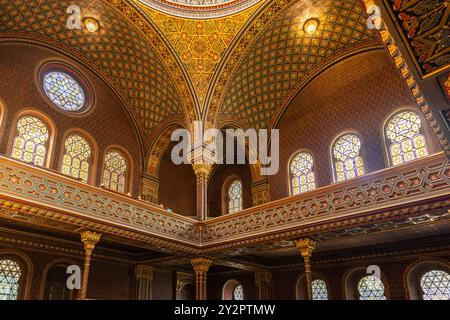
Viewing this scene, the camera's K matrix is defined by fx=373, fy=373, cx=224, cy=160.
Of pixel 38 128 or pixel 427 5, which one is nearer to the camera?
pixel 427 5

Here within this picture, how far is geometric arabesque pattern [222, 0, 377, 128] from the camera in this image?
13602mm

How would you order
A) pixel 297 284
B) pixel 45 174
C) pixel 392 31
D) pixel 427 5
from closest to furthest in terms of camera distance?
pixel 427 5 → pixel 392 31 → pixel 45 174 → pixel 297 284

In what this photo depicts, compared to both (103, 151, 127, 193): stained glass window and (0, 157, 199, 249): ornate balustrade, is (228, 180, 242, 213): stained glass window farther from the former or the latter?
(103, 151, 127, 193): stained glass window

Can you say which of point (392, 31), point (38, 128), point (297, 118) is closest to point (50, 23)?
point (38, 128)

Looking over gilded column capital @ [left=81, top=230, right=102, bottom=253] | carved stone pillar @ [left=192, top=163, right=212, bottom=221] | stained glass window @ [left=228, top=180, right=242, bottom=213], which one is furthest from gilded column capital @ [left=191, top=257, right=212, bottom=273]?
stained glass window @ [left=228, top=180, right=242, bottom=213]

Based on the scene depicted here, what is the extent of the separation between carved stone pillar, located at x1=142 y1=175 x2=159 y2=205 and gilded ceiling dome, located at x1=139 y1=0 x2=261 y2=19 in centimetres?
707

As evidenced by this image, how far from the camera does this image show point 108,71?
51.7 ft

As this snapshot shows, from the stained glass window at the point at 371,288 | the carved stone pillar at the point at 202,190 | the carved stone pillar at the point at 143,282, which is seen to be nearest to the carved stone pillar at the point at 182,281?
the carved stone pillar at the point at 143,282

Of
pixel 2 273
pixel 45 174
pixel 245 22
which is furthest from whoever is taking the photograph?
pixel 245 22

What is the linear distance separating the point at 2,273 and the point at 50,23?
Answer: 28.8ft

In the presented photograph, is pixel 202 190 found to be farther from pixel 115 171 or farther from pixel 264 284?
pixel 264 284

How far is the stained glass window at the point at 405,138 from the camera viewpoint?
40.8 feet

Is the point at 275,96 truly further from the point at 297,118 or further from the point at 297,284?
the point at 297,284

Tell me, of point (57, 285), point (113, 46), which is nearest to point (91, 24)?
point (113, 46)
